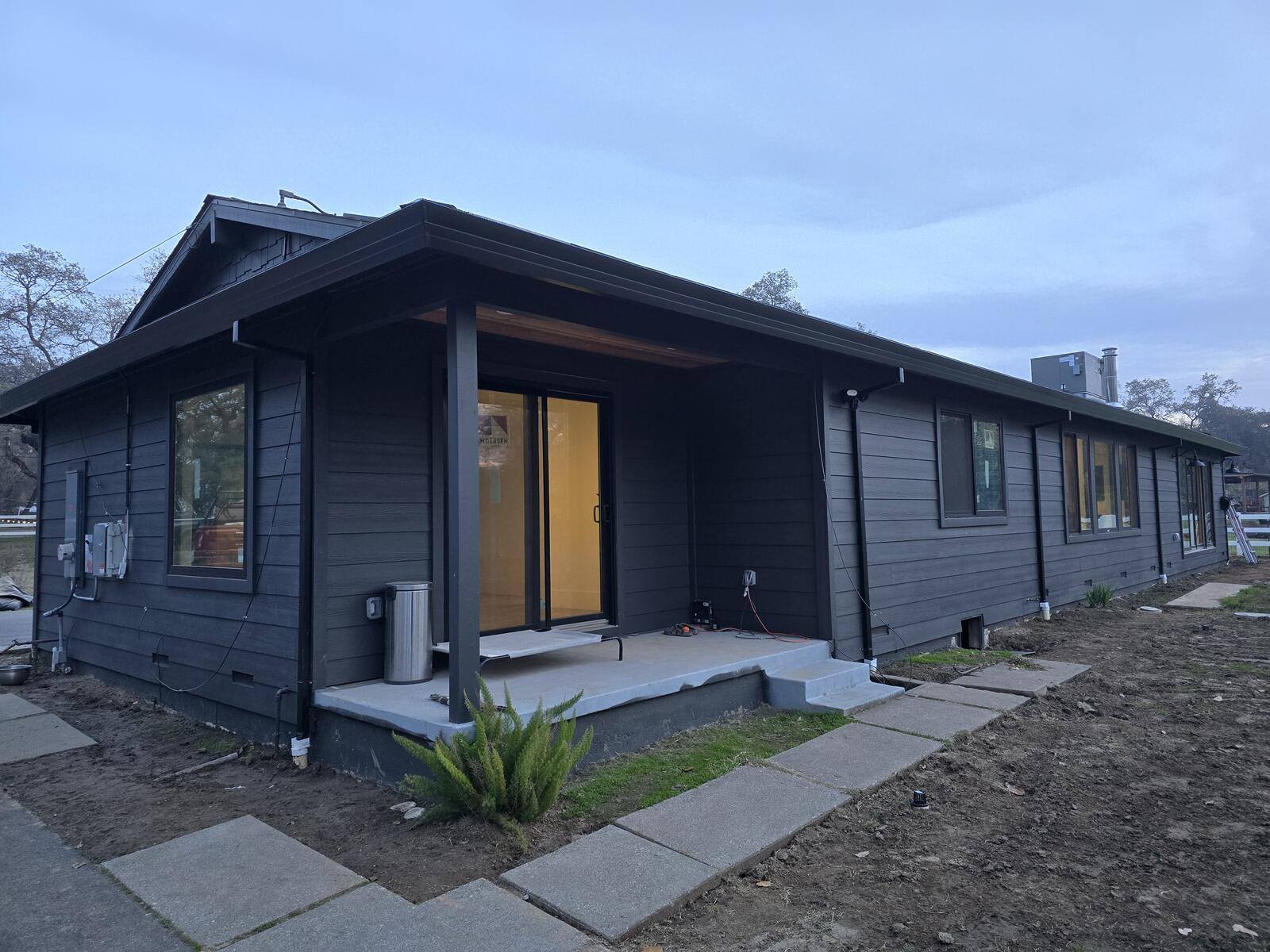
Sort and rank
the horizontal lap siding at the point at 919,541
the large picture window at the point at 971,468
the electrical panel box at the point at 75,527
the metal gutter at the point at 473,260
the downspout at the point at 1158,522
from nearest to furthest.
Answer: the metal gutter at the point at 473,260 → the horizontal lap siding at the point at 919,541 → the electrical panel box at the point at 75,527 → the large picture window at the point at 971,468 → the downspout at the point at 1158,522

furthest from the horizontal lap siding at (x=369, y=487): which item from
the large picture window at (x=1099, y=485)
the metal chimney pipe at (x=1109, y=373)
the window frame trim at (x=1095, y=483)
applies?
the metal chimney pipe at (x=1109, y=373)

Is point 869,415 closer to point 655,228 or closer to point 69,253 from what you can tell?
point 655,228

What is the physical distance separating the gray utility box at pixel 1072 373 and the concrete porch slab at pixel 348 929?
12.5 metres

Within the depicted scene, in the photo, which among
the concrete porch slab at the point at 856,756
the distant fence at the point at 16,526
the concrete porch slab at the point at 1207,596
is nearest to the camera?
the concrete porch slab at the point at 856,756

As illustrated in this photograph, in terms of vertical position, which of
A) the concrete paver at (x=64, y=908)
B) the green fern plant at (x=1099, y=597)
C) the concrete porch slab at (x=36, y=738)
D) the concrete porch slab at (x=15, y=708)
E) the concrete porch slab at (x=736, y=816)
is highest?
the green fern plant at (x=1099, y=597)

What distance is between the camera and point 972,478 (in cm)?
735

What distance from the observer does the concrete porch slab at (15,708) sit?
5.23 m

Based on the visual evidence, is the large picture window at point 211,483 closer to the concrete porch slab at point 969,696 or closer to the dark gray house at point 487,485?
the dark gray house at point 487,485

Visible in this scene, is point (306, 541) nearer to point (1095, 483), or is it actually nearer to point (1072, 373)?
point (1095, 483)

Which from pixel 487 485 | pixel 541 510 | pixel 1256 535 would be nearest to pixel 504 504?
pixel 487 485

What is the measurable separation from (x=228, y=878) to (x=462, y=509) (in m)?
1.54

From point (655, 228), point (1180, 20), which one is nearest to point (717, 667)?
point (1180, 20)

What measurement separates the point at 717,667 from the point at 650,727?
0.62 meters

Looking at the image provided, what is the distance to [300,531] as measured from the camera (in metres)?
4.05
